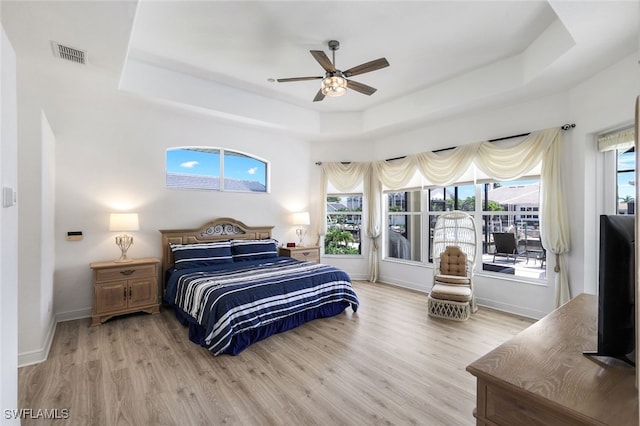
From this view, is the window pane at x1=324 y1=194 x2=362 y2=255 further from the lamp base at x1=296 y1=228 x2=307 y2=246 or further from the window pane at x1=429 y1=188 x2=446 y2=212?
the window pane at x1=429 y1=188 x2=446 y2=212

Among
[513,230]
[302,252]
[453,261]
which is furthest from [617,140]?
[302,252]

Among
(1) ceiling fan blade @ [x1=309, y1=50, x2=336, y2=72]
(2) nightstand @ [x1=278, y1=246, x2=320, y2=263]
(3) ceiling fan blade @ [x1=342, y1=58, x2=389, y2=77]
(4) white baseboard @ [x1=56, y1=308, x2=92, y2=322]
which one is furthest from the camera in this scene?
(2) nightstand @ [x1=278, y1=246, x2=320, y2=263]

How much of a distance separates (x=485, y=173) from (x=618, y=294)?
11.8 feet

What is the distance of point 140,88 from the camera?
148 inches

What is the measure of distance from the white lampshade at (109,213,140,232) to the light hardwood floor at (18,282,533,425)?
45.5 inches

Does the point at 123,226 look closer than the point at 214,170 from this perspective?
Yes

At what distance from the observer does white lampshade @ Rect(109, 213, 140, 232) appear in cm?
374

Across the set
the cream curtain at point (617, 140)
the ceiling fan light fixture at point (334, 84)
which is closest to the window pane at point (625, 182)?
the cream curtain at point (617, 140)

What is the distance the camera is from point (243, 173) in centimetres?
530

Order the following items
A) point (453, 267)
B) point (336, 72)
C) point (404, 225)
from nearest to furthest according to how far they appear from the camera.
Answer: point (336, 72)
point (453, 267)
point (404, 225)

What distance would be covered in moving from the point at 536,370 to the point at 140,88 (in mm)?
4643

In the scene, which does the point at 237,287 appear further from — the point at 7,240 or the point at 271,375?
the point at 7,240

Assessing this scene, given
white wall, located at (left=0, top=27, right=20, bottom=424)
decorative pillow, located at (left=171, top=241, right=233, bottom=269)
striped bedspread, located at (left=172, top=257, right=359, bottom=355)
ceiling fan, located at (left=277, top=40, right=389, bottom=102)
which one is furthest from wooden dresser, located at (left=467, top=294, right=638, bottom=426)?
decorative pillow, located at (left=171, top=241, right=233, bottom=269)

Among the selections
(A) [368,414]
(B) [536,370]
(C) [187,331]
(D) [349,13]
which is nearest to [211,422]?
(A) [368,414]
